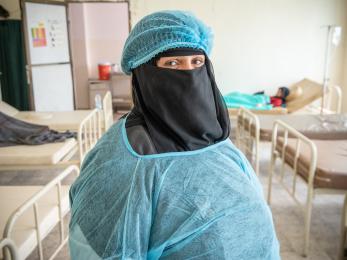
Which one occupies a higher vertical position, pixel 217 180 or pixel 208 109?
pixel 208 109

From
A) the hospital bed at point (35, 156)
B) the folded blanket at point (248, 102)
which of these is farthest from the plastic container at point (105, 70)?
the hospital bed at point (35, 156)

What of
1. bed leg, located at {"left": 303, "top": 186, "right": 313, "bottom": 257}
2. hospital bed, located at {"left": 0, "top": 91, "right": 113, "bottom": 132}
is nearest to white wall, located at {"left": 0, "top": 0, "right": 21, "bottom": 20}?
hospital bed, located at {"left": 0, "top": 91, "right": 113, "bottom": 132}

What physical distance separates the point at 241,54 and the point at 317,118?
7.66 feet

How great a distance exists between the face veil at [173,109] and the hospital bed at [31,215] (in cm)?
80

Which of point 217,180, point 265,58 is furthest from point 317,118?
point 217,180

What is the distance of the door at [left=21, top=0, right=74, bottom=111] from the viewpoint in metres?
4.80

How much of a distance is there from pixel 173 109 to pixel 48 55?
468 centimetres

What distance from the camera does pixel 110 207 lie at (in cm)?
89

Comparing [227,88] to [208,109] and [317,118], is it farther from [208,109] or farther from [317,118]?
[208,109]

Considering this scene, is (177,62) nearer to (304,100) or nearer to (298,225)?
(298,225)

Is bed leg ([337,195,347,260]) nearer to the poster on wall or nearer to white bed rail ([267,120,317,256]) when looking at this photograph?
white bed rail ([267,120,317,256])

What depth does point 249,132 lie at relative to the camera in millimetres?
3463

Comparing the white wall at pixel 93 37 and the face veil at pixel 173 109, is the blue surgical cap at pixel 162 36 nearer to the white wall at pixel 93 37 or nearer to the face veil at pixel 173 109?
the face veil at pixel 173 109

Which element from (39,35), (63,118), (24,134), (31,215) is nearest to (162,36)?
(31,215)
